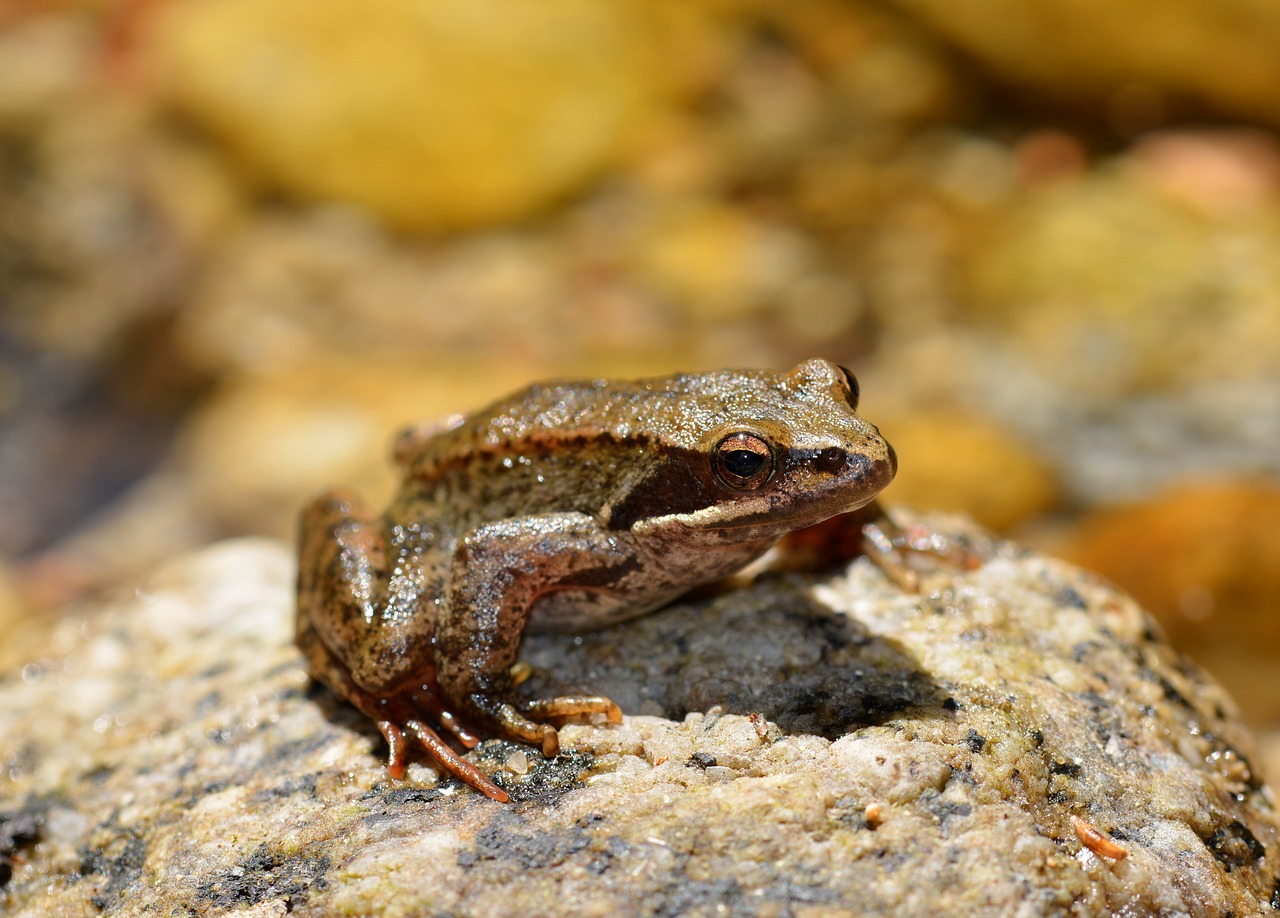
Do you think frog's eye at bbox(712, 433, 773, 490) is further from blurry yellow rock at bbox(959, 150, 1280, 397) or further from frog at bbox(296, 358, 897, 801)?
blurry yellow rock at bbox(959, 150, 1280, 397)

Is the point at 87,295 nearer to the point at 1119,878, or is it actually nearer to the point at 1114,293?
the point at 1114,293

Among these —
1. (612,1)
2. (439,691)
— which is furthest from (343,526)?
(612,1)

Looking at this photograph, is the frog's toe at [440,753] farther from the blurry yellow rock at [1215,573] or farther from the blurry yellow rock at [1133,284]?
the blurry yellow rock at [1133,284]

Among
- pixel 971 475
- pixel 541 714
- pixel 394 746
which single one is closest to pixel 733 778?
pixel 541 714

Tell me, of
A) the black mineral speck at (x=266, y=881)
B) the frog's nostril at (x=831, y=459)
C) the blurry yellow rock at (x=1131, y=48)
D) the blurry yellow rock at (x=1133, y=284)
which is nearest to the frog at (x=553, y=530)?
the frog's nostril at (x=831, y=459)

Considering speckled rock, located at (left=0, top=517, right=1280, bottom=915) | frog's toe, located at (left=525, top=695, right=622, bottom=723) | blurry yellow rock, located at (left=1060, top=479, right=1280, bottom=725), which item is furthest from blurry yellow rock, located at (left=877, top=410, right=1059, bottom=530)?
frog's toe, located at (left=525, top=695, right=622, bottom=723)

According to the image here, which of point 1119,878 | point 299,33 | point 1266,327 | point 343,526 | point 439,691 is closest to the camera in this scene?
point 1119,878

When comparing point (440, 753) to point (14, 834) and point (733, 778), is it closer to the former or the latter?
point (733, 778)
